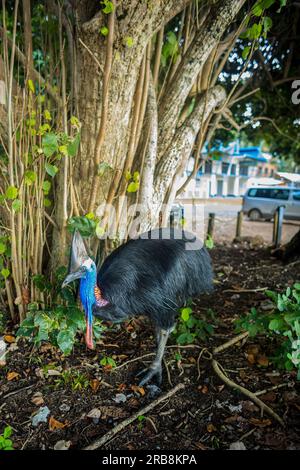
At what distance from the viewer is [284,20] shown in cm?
451

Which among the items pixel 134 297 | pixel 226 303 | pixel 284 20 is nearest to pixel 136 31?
pixel 134 297

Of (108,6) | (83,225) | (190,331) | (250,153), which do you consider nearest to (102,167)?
(83,225)

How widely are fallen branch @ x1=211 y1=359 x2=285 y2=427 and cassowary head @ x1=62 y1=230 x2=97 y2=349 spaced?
3.14 ft

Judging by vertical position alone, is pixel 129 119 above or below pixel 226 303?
above

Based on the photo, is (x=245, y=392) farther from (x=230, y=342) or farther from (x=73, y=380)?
(x=73, y=380)

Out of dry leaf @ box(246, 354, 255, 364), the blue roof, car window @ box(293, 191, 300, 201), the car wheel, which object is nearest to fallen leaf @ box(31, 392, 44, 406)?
dry leaf @ box(246, 354, 255, 364)

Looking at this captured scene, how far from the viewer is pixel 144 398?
85.6 inches

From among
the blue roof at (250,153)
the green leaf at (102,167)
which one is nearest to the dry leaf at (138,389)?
the green leaf at (102,167)

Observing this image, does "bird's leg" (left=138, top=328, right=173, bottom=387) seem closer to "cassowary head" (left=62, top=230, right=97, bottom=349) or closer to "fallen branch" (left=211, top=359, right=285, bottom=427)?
"fallen branch" (left=211, top=359, right=285, bottom=427)

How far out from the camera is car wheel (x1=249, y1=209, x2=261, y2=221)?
42.6 feet

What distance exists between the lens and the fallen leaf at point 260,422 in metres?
1.88
